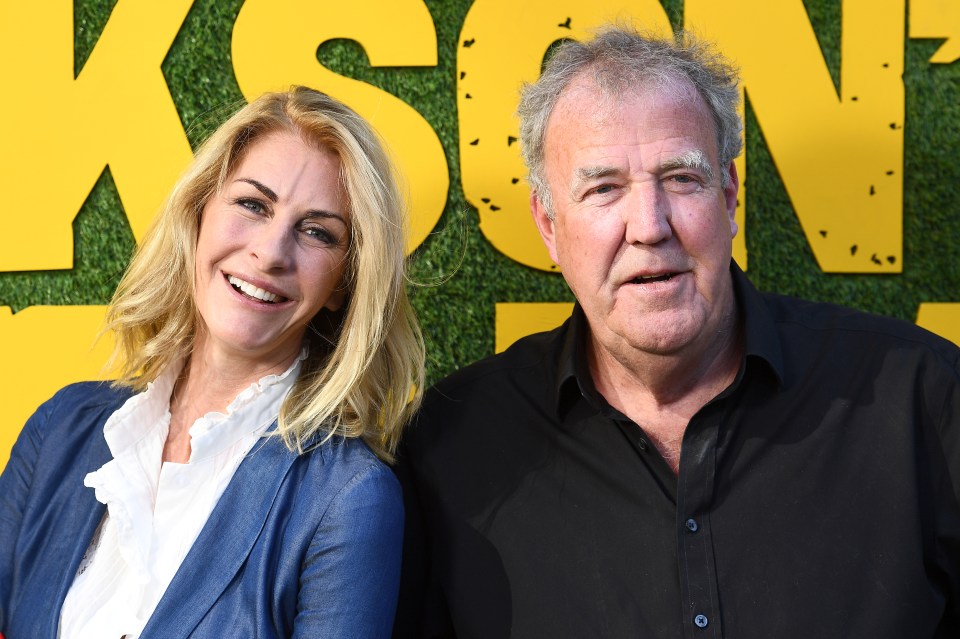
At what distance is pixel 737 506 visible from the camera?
1677 millimetres

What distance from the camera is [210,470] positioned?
6.00 feet

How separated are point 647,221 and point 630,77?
309 millimetres

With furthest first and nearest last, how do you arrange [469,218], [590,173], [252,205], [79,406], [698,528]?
1. [469,218]
2. [79,406]
3. [252,205]
4. [590,173]
5. [698,528]

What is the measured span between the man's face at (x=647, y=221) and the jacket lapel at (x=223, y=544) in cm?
67

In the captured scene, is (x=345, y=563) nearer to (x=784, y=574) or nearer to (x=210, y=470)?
(x=210, y=470)

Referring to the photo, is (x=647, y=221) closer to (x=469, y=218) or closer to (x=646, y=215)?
(x=646, y=215)

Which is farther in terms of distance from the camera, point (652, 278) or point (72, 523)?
point (72, 523)

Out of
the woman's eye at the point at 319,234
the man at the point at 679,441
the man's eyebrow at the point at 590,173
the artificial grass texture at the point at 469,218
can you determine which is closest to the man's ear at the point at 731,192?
the man at the point at 679,441

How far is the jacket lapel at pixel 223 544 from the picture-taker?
1643mm

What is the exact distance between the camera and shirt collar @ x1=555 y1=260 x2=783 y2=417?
1747 mm

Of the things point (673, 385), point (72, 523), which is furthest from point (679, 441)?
point (72, 523)

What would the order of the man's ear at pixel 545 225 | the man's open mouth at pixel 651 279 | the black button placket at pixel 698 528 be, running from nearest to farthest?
1. the black button placket at pixel 698 528
2. the man's open mouth at pixel 651 279
3. the man's ear at pixel 545 225

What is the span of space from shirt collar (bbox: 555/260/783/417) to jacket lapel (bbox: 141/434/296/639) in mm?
545

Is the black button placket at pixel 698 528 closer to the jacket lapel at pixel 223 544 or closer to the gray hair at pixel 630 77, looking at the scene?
the gray hair at pixel 630 77
